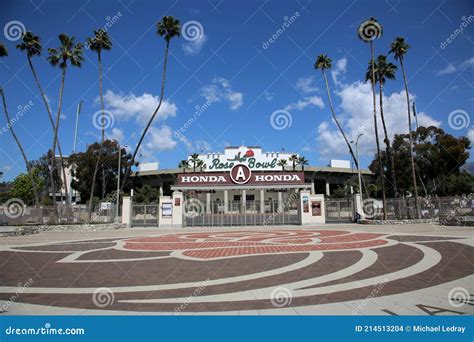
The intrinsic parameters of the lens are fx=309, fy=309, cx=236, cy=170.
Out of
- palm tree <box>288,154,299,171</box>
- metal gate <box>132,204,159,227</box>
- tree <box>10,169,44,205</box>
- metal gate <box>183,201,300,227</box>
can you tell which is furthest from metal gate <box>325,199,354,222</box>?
tree <box>10,169,44,205</box>

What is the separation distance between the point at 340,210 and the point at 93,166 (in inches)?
2301

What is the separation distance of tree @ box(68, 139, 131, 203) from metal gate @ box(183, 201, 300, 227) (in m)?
46.5

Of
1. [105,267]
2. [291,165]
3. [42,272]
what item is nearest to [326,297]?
[105,267]

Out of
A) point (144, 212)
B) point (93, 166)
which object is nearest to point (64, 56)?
point (144, 212)

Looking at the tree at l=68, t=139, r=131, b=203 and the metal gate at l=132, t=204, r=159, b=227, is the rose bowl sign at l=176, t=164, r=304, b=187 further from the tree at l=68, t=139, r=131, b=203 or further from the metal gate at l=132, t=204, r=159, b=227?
the tree at l=68, t=139, r=131, b=203

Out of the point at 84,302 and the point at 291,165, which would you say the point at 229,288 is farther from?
the point at 291,165

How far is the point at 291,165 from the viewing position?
8162 cm

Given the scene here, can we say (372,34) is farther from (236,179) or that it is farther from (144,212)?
(144,212)

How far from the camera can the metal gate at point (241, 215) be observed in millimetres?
31891

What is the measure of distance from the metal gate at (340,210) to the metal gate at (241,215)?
4.54 m

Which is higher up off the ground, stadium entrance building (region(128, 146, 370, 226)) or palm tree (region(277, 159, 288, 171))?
palm tree (region(277, 159, 288, 171))

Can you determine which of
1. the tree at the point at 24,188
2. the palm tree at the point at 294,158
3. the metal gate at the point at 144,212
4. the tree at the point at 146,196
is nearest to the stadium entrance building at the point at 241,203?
the metal gate at the point at 144,212

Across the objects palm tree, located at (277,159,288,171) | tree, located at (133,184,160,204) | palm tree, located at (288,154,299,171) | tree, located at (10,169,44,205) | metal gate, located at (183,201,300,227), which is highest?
palm tree, located at (288,154,299,171)

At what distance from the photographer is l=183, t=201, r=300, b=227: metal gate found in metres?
31.9
